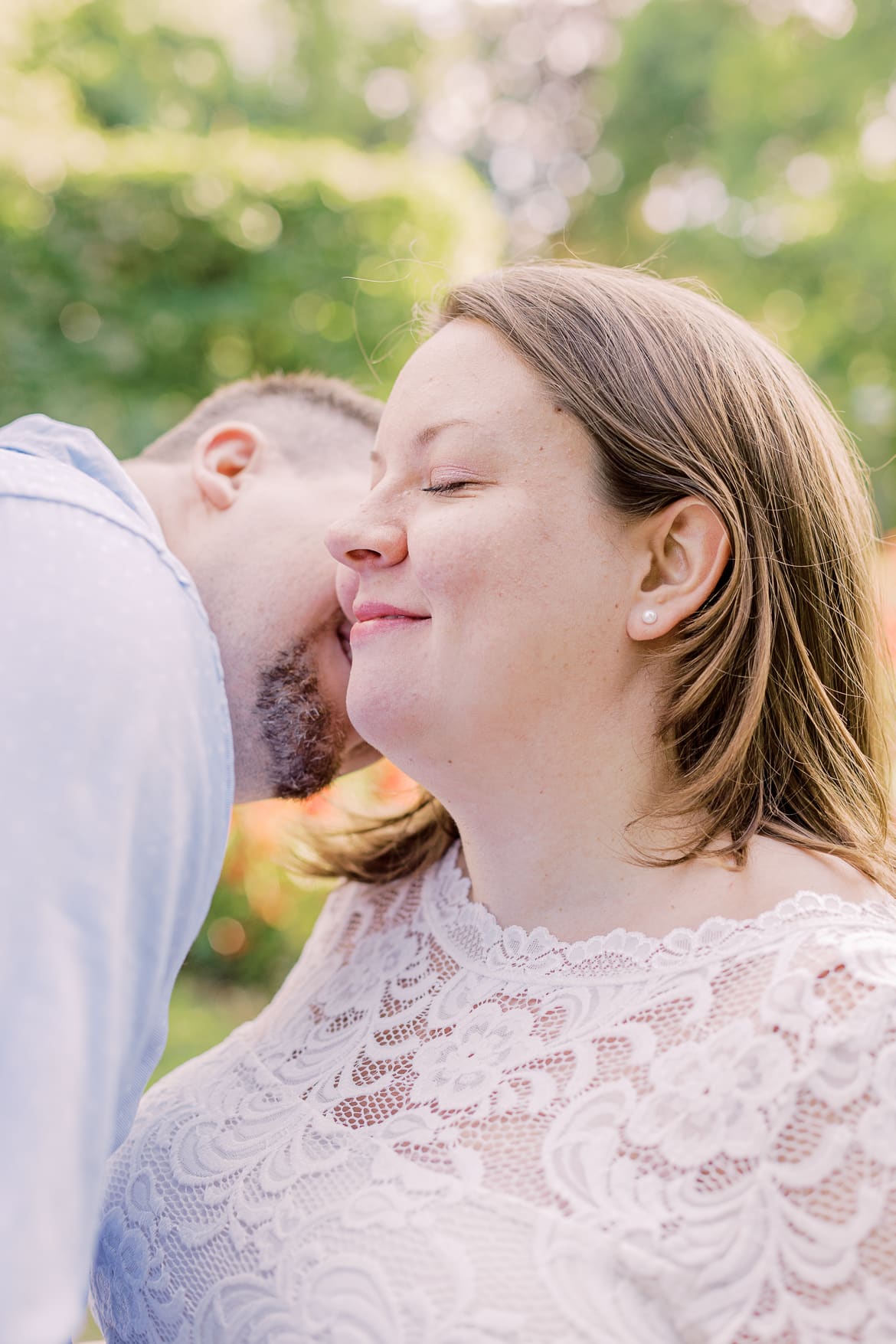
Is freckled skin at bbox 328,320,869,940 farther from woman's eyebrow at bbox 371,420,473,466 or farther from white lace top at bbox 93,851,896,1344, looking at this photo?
white lace top at bbox 93,851,896,1344

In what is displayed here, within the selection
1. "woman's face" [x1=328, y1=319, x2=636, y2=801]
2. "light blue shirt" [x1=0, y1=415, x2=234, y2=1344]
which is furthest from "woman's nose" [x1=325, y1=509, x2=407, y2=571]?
"light blue shirt" [x1=0, y1=415, x2=234, y2=1344]

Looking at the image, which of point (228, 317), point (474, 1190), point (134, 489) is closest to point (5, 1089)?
point (474, 1190)

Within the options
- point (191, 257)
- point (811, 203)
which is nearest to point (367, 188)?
point (191, 257)

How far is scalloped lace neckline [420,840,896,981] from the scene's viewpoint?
1.55 metres

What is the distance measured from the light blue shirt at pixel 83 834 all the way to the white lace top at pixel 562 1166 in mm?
229

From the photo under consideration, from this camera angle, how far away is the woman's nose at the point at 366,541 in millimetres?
1848

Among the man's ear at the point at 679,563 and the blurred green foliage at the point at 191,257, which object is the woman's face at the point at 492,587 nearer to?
the man's ear at the point at 679,563

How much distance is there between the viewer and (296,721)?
224 centimetres

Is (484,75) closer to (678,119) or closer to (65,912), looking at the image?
(678,119)

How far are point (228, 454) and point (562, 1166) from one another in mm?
1629

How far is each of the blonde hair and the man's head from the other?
23.7 inches

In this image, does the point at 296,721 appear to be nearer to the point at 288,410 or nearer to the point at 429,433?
the point at 429,433

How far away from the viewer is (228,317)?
5.63 m

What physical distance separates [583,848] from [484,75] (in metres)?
21.8
